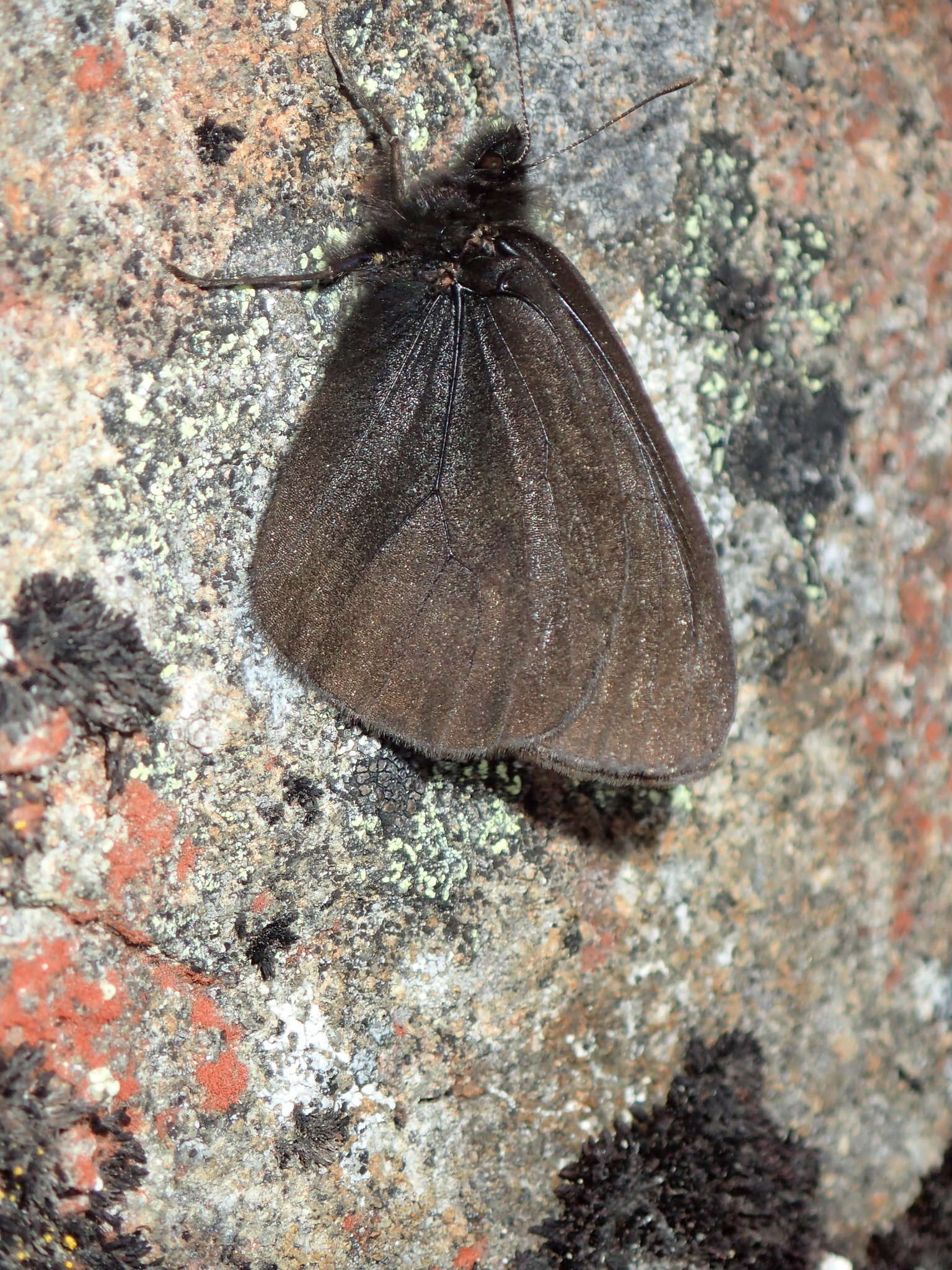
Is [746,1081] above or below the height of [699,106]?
below

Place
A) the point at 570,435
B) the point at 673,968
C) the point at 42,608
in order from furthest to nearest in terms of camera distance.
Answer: the point at 673,968, the point at 570,435, the point at 42,608

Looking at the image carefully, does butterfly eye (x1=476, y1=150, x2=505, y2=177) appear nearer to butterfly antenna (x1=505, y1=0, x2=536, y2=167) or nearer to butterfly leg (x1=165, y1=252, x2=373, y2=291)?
butterfly antenna (x1=505, y1=0, x2=536, y2=167)

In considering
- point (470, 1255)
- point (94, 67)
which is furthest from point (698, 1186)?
point (94, 67)

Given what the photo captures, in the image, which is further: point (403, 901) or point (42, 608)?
point (403, 901)

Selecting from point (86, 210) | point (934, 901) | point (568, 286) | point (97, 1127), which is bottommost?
point (97, 1127)

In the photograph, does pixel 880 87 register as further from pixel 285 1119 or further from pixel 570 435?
pixel 285 1119

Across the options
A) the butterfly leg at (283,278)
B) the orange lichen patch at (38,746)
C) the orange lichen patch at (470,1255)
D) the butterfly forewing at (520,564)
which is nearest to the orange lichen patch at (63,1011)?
the orange lichen patch at (38,746)

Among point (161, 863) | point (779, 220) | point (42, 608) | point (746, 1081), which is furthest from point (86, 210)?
point (746, 1081)

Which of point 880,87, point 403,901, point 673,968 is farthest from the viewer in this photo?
point 880,87
